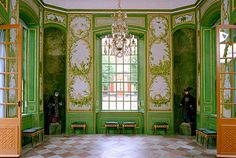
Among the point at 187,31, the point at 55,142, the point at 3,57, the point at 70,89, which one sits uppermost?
the point at 187,31

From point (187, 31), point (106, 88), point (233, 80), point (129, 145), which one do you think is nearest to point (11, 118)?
point (129, 145)

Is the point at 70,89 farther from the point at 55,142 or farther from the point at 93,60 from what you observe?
the point at 55,142

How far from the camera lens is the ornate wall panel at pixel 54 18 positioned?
8062mm

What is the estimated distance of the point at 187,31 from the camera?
8.41 metres

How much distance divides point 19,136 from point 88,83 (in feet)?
12.0

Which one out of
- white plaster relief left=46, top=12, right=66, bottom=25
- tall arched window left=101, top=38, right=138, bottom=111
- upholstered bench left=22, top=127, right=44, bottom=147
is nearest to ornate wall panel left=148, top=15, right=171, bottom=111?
tall arched window left=101, top=38, right=138, bottom=111

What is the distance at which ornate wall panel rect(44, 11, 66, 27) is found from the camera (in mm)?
8062

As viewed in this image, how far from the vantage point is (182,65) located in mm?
8539

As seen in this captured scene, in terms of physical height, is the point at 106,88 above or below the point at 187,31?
below

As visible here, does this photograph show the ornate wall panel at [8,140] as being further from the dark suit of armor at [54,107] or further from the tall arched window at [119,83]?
the tall arched window at [119,83]

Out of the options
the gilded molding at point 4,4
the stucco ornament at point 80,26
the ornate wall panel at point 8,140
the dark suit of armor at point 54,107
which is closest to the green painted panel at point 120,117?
the dark suit of armor at point 54,107

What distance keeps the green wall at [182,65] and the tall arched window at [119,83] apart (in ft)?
4.67

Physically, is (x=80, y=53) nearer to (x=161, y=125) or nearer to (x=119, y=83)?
(x=119, y=83)

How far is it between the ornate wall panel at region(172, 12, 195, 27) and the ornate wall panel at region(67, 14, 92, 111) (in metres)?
2.97
